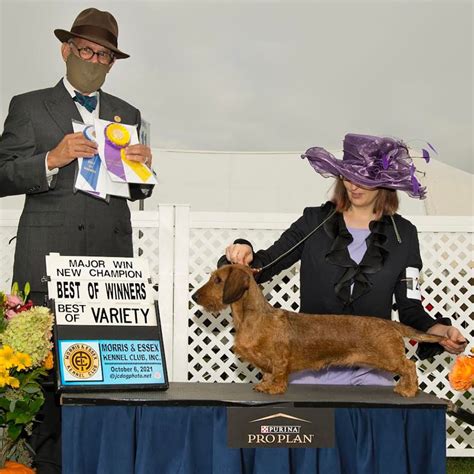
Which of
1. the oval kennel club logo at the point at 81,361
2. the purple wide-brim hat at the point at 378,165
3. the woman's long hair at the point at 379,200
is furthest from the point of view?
the woman's long hair at the point at 379,200

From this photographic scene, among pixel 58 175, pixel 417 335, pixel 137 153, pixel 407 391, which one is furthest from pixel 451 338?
pixel 58 175

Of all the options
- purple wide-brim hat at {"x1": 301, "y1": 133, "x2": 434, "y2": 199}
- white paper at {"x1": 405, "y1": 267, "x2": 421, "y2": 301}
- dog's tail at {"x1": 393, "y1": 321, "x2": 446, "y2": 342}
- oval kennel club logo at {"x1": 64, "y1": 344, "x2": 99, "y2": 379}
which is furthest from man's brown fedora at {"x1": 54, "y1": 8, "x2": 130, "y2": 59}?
dog's tail at {"x1": 393, "y1": 321, "x2": 446, "y2": 342}

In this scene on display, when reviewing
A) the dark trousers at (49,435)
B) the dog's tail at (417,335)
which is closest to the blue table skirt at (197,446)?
the dog's tail at (417,335)

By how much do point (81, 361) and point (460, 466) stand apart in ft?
13.8

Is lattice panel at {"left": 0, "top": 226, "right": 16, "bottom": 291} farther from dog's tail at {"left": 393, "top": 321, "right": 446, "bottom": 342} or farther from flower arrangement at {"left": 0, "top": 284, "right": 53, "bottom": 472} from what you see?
dog's tail at {"left": 393, "top": 321, "right": 446, "bottom": 342}

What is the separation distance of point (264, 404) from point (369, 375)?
68cm

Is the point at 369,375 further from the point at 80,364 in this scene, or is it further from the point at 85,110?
the point at 85,110

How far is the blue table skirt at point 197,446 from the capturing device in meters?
2.70

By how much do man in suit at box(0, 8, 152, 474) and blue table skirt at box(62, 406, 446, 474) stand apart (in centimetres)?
75

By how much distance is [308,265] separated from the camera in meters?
3.29

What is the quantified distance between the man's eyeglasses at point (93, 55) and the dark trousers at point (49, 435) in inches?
40.3

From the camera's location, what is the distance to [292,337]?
9.55ft

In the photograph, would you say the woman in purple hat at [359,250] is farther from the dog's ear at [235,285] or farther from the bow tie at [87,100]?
the bow tie at [87,100]

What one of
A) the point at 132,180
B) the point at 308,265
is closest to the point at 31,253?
the point at 132,180
